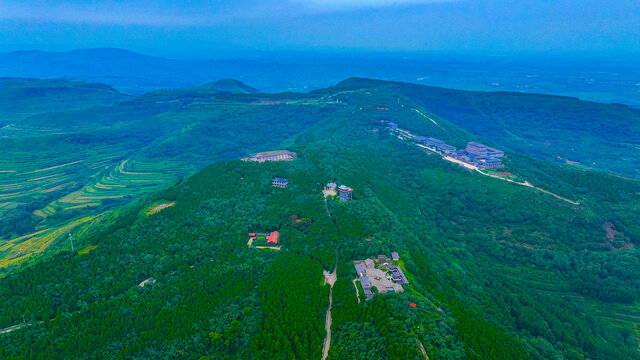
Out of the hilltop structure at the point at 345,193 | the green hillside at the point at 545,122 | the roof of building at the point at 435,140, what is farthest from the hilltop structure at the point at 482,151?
the hilltop structure at the point at 345,193

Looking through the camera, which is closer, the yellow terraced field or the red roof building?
the red roof building

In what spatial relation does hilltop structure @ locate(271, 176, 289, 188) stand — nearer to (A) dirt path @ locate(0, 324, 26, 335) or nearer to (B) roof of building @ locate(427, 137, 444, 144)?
(A) dirt path @ locate(0, 324, 26, 335)

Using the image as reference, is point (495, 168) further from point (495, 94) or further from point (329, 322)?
point (495, 94)

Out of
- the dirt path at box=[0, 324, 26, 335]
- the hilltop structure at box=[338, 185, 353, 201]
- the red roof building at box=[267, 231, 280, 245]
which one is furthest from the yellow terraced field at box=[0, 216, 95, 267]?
the hilltop structure at box=[338, 185, 353, 201]

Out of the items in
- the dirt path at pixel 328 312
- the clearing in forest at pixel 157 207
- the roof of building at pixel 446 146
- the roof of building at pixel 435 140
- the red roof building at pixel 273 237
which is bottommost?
the dirt path at pixel 328 312

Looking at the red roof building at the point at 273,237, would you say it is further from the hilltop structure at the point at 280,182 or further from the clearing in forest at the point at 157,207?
the clearing in forest at the point at 157,207

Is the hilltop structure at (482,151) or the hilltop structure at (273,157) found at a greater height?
the hilltop structure at (273,157)
